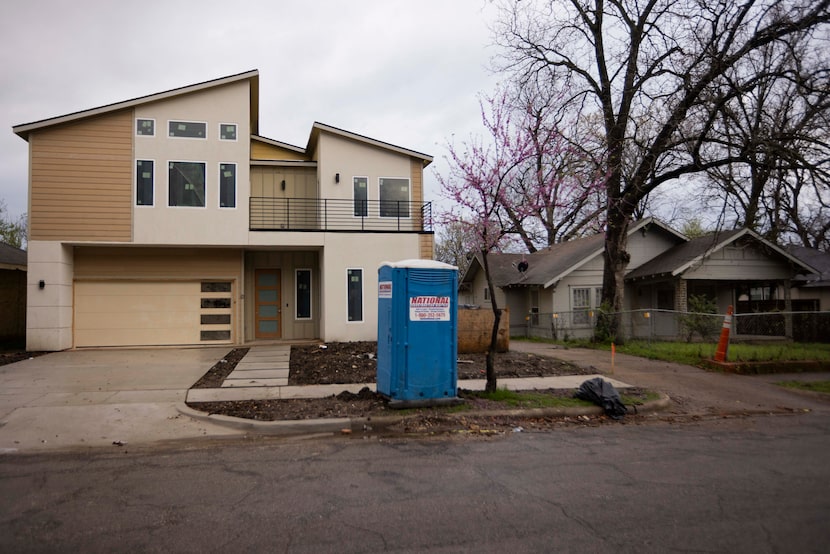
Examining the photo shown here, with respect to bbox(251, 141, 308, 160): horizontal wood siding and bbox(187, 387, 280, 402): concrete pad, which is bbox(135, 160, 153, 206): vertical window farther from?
bbox(187, 387, 280, 402): concrete pad

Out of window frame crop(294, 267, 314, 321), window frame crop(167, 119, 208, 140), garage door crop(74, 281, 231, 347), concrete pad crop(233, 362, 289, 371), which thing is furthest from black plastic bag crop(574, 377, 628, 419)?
window frame crop(167, 119, 208, 140)

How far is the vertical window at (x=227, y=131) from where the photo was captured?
17.7 m

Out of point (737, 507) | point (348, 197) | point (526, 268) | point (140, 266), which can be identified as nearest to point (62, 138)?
point (140, 266)

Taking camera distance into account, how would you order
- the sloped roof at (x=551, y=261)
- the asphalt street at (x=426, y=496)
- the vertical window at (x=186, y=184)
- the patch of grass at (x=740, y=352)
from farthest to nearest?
the sloped roof at (x=551, y=261) < the vertical window at (x=186, y=184) < the patch of grass at (x=740, y=352) < the asphalt street at (x=426, y=496)

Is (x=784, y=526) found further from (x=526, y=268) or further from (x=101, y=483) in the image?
(x=526, y=268)

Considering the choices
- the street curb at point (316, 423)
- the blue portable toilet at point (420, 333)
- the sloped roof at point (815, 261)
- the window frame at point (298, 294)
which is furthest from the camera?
the sloped roof at point (815, 261)

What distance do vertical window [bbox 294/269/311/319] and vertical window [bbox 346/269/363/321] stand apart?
2216mm

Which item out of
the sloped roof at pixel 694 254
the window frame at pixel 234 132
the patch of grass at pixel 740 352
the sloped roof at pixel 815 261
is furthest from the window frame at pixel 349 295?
the sloped roof at pixel 815 261

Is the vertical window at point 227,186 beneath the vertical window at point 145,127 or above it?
beneath

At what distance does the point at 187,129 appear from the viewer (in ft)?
57.4

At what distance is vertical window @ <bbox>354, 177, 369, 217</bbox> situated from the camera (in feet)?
62.4

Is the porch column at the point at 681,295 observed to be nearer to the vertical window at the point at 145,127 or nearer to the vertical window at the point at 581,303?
the vertical window at the point at 581,303

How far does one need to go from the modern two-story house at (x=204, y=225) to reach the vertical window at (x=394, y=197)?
0.05 metres

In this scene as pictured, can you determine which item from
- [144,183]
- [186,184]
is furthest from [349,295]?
[144,183]
